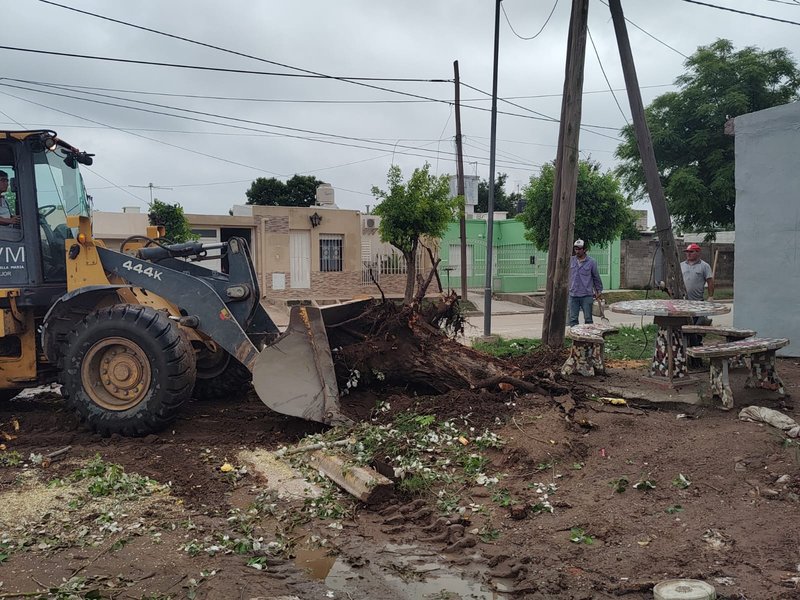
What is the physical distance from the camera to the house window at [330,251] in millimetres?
25281

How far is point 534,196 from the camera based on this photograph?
22.2m

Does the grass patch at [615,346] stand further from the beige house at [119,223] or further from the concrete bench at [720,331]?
the beige house at [119,223]

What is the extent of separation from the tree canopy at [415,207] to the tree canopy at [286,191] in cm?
2244

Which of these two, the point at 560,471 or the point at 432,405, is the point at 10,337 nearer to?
the point at 432,405

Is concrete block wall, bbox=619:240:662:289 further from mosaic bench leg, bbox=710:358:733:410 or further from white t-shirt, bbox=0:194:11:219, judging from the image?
white t-shirt, bbox=0:194:11:219

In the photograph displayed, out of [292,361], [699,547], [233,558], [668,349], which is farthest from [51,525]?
[668,349]

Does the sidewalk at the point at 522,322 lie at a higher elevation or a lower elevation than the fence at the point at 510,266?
lower

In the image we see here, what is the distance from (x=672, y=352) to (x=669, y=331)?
221mm

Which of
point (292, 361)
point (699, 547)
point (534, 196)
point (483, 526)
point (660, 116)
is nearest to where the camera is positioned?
point (699, 547)

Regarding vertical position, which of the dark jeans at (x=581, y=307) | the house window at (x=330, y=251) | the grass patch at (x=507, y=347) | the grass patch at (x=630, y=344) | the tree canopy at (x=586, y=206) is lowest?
the grass patch at (x=507, y=347)

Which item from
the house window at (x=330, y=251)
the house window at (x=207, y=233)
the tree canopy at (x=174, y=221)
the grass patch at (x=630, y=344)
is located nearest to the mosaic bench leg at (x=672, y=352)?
the grass patch at (x=630, y=344)

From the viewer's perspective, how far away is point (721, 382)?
6.36 m

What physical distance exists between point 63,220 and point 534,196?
17.1 m

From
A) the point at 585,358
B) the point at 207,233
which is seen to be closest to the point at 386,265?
the point at 207,233
